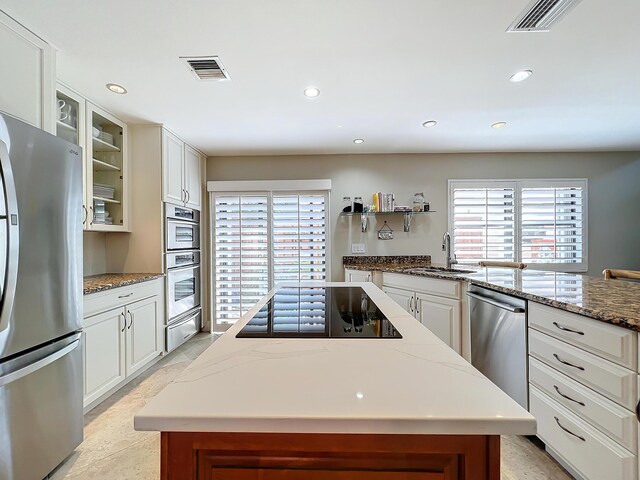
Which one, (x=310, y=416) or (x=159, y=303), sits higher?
(x=310, y=416)

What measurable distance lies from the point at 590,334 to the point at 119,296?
2.94 m

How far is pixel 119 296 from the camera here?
7.88 ft

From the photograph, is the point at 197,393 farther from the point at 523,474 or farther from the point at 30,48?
the point at 30,48

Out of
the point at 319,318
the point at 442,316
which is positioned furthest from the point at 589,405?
the point at 442,316

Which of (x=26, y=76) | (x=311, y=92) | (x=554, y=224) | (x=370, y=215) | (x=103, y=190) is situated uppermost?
(x=311, y=92)

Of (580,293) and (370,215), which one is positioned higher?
(370,215)

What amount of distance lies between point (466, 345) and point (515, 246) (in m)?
2.23

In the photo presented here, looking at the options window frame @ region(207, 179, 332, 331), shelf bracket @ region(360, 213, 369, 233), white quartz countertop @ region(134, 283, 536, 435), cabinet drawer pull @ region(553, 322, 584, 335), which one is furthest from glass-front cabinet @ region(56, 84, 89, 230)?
cabinet drawer pull @ region(553, 322, 584, 335)

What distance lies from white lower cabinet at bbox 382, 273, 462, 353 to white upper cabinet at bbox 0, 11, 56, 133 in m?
3.00

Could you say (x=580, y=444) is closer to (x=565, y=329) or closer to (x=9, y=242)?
(x=565, y=329)

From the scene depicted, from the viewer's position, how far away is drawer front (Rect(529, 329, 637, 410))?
121 cm

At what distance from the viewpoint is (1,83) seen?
154cm

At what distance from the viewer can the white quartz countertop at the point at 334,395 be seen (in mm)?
548

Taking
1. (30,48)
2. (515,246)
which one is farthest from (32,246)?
(515,246)
